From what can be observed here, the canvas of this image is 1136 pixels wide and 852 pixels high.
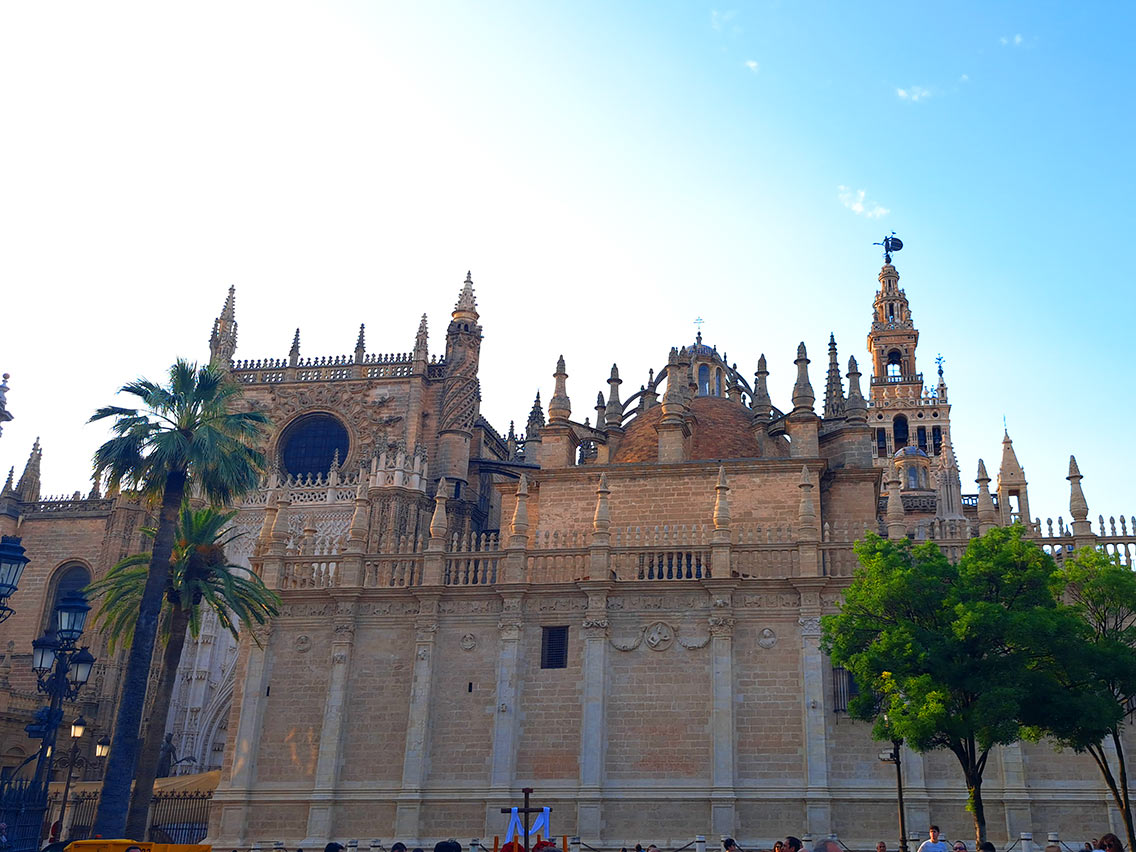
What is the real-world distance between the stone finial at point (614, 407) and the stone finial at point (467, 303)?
12.3 meters

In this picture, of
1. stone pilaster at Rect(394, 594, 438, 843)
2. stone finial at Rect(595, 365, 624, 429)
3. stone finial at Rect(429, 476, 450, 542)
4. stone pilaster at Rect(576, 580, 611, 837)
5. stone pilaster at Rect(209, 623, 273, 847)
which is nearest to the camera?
stone pilaster at Rect(576, 580, 611, 837)

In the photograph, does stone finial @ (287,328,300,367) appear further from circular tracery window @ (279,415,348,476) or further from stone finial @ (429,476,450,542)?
stone finial @ (429,476,450,542)

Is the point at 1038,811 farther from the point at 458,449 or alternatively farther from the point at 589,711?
the point at 458,449

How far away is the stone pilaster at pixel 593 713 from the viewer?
2338 cm

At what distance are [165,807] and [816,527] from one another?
61.9 ft

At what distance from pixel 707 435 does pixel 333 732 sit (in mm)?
14843

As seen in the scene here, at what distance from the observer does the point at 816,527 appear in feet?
83.2

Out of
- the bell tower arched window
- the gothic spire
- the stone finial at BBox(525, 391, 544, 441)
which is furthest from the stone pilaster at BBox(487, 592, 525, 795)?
the bell tower arched window

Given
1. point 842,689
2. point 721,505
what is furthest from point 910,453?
point 842,689

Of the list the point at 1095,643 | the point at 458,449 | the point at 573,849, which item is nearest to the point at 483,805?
the point at 573,849

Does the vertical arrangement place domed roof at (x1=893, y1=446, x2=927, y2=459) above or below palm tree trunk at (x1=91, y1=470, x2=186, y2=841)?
above

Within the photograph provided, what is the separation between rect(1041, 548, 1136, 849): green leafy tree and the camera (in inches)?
Answer: 699

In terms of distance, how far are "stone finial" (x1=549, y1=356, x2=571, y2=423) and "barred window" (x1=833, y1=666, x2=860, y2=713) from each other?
12.0 m

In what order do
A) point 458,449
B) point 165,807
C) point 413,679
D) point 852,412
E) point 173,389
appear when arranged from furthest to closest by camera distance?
point 458,449, point 852,412, point 165,807, point 413,679, point 173,389
